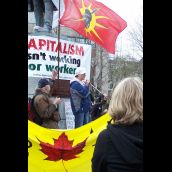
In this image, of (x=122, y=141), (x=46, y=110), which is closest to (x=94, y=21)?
(x=46, y=110)

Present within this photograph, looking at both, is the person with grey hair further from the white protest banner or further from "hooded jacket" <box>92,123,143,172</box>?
"hooded jacket" <box>92,123,143,172</box>

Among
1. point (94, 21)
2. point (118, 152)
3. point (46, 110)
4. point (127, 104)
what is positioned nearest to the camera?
point (118, 152)

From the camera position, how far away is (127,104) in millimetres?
2123

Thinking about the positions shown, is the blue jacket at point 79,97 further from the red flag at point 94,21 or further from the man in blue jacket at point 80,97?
the red flag at point 94,21

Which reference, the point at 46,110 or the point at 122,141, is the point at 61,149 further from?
the point at 122,141

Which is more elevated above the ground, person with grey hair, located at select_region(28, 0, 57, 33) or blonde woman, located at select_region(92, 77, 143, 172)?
person with grey hair, located at select_region(28, 0, 57, 33)

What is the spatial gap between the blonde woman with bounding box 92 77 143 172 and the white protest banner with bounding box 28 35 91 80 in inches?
54.4

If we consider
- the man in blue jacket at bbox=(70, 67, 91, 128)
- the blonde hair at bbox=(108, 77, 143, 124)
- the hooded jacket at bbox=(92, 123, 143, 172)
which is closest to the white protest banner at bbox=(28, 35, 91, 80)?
the man in blue jacket at bbox=(70, 67, 91, 128)

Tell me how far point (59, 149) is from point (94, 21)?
1.16m

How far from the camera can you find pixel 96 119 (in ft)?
12.2

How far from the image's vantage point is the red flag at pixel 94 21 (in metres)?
3.53

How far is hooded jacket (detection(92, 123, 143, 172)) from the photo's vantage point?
6.56ft
